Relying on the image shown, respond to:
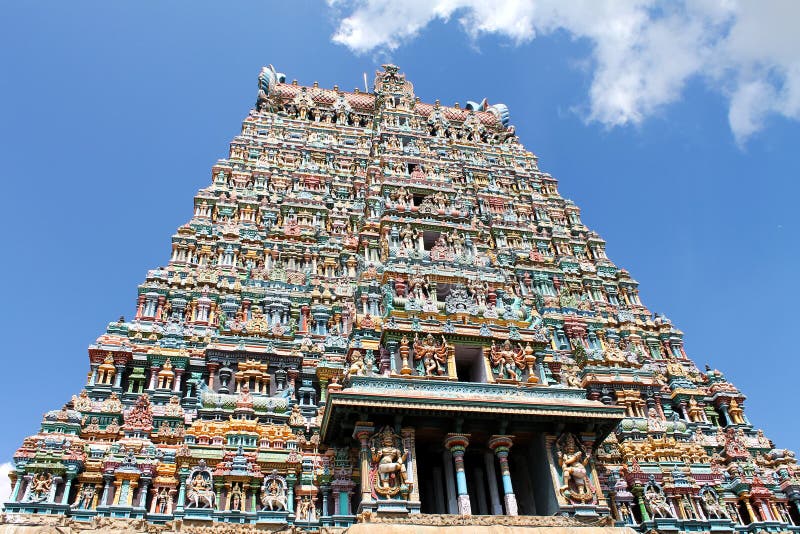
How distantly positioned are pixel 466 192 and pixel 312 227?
944cm

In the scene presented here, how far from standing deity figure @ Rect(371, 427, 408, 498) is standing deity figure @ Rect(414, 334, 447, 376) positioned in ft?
9.74

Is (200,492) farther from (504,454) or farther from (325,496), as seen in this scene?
(504,454)

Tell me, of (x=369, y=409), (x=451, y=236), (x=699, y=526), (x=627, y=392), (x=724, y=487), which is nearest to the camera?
(x=369, y=409)

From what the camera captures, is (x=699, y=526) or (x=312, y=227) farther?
(x=312, y=227)

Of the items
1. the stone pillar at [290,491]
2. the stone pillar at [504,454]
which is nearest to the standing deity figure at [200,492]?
the stone pillar at [290,491]

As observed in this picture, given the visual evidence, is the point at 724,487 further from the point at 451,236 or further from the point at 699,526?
the point at 451,236

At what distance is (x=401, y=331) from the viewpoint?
69.5 feet

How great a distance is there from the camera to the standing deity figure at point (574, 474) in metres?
18.1

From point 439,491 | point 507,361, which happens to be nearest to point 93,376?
point 439,491

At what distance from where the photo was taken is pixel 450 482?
60.8ft

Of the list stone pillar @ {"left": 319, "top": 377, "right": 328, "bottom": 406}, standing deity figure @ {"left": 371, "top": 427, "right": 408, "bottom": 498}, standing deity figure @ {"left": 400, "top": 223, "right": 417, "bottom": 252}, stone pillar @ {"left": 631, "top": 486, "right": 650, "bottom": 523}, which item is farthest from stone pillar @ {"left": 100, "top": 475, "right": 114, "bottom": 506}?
stone pillar @ {"left": 631, "top": 486, "right": 650, "bottom": 523}

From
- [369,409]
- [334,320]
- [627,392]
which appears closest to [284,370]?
[334,320]

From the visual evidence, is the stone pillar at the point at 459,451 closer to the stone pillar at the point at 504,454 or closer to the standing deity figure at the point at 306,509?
the stone pillar at the point at 504,454

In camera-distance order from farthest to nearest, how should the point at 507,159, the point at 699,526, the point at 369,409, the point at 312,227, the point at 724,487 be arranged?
the point at 507,159, the point at 312,227, the point at 724,487, the point at 699,526, the point at 369,409
